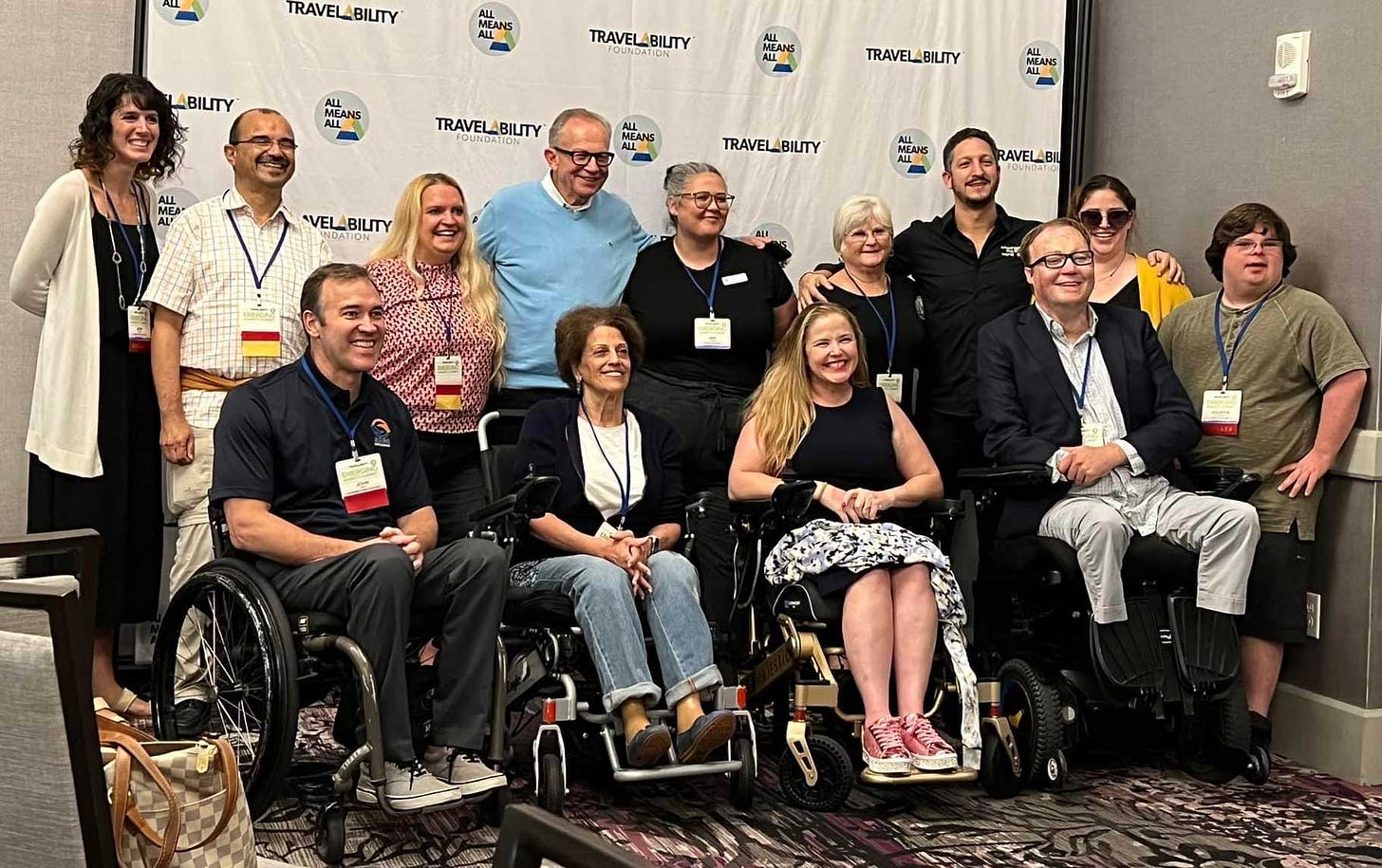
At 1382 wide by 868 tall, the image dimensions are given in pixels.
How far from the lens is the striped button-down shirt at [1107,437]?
406cm

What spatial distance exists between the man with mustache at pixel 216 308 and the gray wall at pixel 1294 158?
2945 mm

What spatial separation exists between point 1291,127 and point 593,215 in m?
2.16

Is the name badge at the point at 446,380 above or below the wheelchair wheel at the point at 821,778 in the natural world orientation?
above

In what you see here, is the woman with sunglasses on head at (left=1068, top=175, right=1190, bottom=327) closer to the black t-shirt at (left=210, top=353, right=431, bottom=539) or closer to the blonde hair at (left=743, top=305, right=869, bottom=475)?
the blonde hair at (left=743, top=305, right=869, bottom=475)

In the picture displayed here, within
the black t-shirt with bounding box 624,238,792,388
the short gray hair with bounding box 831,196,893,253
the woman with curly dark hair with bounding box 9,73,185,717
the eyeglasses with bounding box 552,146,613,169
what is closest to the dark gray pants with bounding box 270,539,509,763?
the woman with curly dark hair with bounding box 9,73,185,717

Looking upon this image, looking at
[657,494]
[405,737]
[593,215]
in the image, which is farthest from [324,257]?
[405,737]

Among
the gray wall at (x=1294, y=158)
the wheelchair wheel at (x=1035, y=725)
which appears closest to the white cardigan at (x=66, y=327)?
the wheelchair wheel at (x=1035, y=725)

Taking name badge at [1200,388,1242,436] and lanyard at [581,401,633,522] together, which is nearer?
lanyard at [581,401,633,522]

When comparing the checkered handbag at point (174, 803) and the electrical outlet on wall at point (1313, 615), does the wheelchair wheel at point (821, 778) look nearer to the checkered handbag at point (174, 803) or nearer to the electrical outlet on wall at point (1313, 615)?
the electrical outlet on wall at point (1313, 615)

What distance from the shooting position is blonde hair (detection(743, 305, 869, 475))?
Answer: 13.4ft

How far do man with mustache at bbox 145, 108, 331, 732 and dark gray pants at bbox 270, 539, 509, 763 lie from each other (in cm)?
93

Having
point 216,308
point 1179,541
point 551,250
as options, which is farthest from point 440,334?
point 1179,541

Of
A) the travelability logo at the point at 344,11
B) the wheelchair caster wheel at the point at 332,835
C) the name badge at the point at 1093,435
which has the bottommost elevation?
the wheelchair caster wheel at the point at 332,835

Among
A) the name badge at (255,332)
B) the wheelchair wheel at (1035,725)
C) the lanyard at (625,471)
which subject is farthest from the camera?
the name badge at (255,332)
